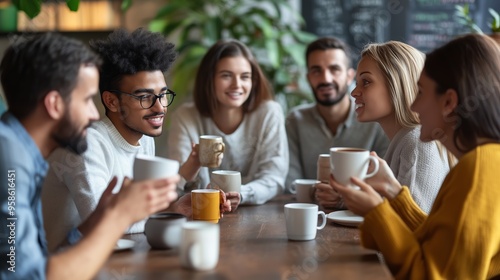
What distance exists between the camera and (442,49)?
67.7 inches

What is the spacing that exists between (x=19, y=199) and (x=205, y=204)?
2.52 ft

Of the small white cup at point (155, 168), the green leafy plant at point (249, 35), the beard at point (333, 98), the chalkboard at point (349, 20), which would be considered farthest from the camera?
the chalkboard at point (349, 20)

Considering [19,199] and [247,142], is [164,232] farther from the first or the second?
[247,142]

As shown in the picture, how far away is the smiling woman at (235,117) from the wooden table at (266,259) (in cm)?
99

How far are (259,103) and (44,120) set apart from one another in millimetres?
1848

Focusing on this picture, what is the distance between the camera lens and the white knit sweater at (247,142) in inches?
115

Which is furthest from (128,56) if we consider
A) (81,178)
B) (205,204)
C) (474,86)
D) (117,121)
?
(474,86)

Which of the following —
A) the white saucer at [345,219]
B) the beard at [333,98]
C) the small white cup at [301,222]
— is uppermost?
the beard at [333,98]

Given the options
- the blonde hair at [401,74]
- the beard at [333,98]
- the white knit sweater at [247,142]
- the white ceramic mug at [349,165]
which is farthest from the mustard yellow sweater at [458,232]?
the beard at [333,98]

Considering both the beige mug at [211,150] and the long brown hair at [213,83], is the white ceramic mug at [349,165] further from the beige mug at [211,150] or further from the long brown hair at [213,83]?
the long brown hair at [213,83]

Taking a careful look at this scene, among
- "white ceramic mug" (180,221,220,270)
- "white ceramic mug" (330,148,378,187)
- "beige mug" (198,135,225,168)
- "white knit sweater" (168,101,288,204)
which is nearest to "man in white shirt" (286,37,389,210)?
"white knit sweater" (168,101,288,204)

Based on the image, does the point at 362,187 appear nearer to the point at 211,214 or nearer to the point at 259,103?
the point at 211,214

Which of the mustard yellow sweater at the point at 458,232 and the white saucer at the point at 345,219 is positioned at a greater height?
the mustard yellow sweater at the point at 458,232

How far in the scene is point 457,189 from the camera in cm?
158
